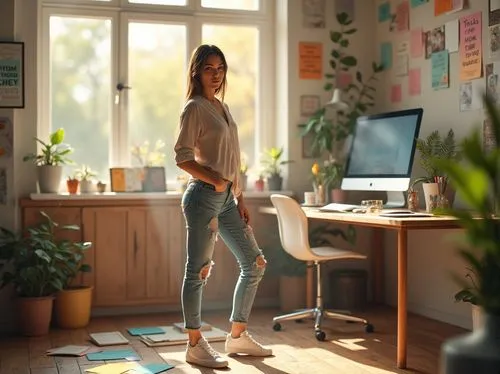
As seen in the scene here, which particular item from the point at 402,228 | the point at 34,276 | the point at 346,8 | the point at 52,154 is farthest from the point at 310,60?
the point at 34,276

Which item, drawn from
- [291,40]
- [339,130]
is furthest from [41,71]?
[339,130]

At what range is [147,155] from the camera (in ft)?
15.8

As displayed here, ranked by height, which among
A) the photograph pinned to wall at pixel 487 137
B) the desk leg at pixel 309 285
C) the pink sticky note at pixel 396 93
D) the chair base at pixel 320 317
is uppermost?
the pink sticky note at pixel 396 93

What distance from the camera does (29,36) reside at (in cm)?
435

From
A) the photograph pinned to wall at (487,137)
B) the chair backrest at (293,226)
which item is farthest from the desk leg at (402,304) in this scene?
the photograph pinned to wall at (487,137)

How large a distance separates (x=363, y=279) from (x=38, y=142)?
89.4 inches

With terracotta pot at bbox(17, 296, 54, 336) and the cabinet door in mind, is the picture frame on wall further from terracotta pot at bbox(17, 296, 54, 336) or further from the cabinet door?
terracotta pot at bbox(17, 296, 54, 336)

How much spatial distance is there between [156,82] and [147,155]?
1.64ft

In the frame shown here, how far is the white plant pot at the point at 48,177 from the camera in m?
4.39

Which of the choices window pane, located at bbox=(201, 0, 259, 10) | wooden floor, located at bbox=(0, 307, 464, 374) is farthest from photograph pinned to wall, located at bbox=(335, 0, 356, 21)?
wooden floor, located at bbox=(0, 307, 464, 374)

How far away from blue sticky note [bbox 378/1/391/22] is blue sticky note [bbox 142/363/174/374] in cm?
281

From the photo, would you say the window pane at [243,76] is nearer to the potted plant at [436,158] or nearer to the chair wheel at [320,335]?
the potted plant at [436,158]

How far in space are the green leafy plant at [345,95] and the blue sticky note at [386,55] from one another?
4cm

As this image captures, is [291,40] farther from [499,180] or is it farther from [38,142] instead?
[499,180]
